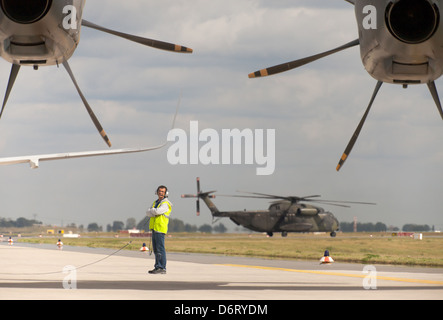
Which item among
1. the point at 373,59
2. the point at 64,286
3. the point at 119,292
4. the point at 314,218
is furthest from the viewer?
the point at 314,218

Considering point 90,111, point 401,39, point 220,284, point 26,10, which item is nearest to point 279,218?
point 220,284

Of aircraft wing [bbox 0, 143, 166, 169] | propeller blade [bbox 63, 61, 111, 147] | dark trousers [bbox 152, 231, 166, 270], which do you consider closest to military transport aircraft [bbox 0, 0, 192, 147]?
propeller blade [bbox 63, 61, 111, 147]

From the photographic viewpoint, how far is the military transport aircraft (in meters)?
9.98

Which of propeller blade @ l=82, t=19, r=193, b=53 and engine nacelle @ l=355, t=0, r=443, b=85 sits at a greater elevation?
propeller blade @ l=82, t=19, r=193, b=53

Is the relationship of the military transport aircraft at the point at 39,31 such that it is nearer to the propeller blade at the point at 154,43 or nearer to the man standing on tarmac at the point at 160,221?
the propeller blade at the point at 154,43

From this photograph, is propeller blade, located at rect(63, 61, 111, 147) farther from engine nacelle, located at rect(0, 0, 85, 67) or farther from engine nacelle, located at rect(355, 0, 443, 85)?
engine nacelle, located at rect(355, 0, 443, 85)

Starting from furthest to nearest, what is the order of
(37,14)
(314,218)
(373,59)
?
(314,218) → (373,59) → (37,14)

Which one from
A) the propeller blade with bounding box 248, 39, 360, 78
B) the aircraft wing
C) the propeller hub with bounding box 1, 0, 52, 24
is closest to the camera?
the propeller hub with bounding box 1, 0, 52, 24

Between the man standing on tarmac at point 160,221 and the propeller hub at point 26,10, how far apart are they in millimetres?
9015

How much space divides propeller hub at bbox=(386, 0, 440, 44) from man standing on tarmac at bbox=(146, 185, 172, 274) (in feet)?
31.5

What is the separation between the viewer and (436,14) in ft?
33.1
